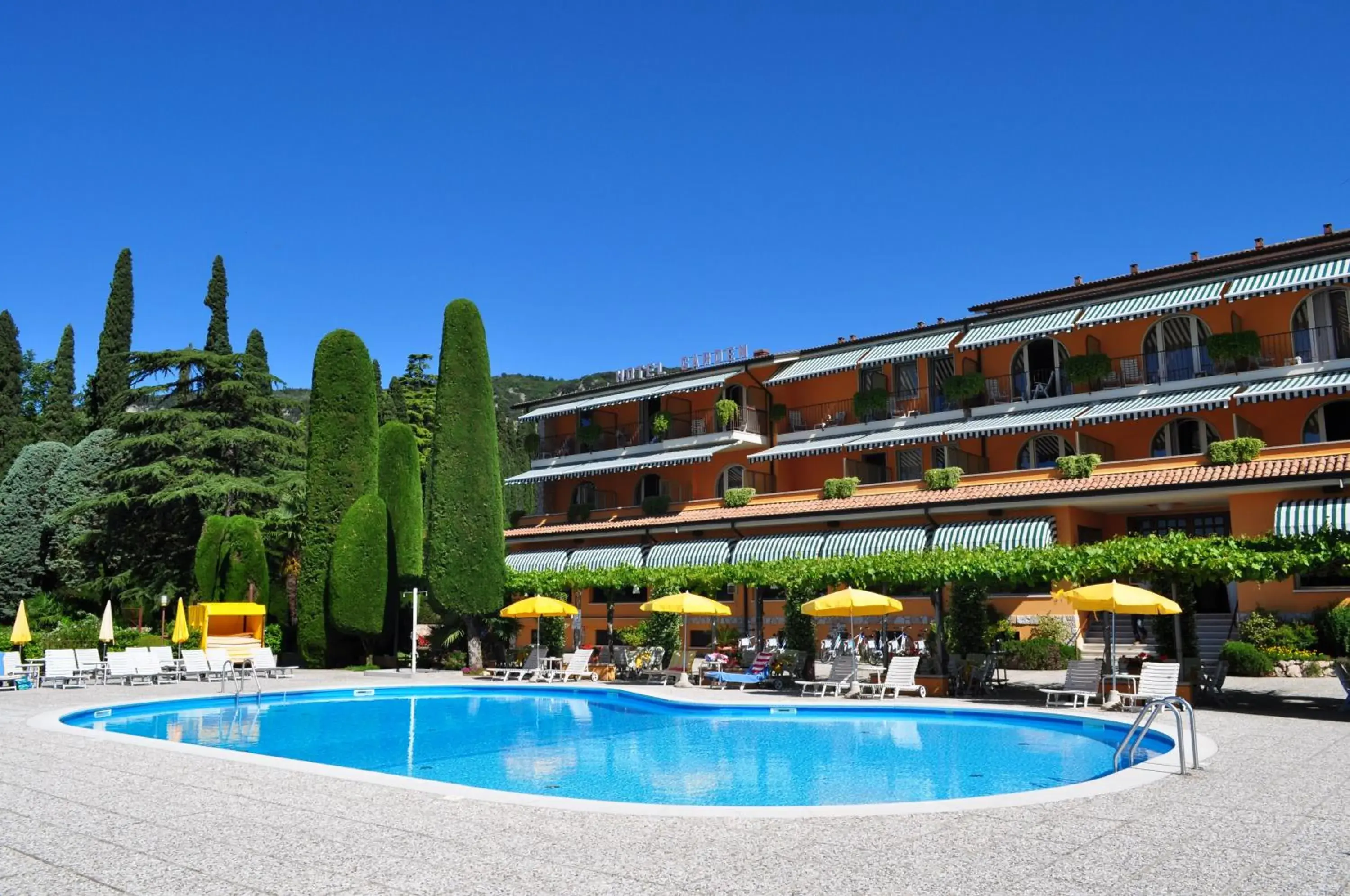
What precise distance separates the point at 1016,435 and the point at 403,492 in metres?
20.7

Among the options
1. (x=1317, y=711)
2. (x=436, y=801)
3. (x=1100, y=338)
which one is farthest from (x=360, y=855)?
(x=1100, y=338)

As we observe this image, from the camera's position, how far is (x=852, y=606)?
→ 22.3 metres

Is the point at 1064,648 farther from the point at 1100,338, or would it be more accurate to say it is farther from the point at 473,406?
the point at 473,406

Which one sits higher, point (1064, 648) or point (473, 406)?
point (473, 406)

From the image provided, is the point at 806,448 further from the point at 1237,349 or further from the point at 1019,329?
the point at 1237,349

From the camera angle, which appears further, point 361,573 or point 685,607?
point 361,573

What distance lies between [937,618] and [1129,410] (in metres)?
11.4

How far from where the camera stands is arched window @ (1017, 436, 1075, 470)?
33.8 meters

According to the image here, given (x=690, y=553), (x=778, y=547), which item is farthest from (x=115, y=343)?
(x=778, y=547)

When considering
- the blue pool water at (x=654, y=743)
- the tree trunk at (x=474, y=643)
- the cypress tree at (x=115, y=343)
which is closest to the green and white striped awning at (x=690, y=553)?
the tree trunk at (x=474, y=643)

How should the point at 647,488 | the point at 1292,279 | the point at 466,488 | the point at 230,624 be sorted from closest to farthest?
the point at 1292,279 < the point at 466,488 < the point at 230,624 < the point at 647,488

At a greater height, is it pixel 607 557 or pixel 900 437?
pixel 900 437

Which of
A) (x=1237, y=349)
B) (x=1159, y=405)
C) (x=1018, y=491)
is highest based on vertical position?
(x=1237, y=349)

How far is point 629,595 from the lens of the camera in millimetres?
40031
